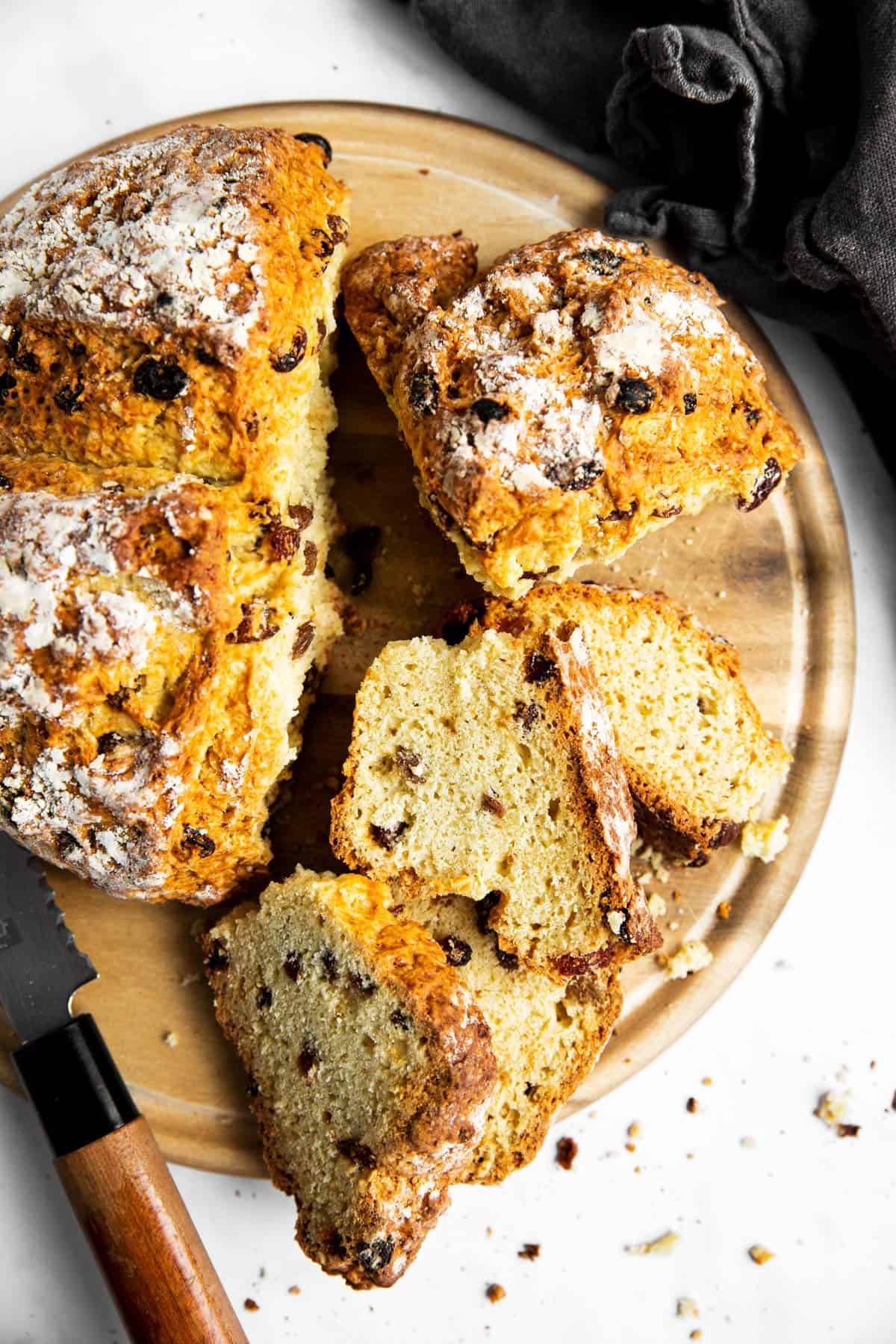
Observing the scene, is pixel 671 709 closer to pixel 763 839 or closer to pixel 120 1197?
pixel 763 839

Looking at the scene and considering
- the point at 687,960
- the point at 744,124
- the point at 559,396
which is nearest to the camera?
the point at 559,396

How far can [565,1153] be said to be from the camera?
3.02 meters

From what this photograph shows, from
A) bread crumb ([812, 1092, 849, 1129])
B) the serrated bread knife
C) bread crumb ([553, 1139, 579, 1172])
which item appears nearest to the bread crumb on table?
bread crumb ([812, 1092, 849, 1129])

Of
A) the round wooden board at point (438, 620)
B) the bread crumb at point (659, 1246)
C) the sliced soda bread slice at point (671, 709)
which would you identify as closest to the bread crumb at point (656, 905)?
the round wooden board at point (438, 620)

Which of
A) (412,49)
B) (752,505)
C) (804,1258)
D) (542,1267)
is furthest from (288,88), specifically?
(804,1258)

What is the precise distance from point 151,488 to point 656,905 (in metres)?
1.82

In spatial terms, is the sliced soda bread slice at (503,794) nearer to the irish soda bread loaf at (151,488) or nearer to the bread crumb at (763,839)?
the irish soda bread loaf at (151,488)

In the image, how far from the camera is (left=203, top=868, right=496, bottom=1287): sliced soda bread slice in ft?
8.08

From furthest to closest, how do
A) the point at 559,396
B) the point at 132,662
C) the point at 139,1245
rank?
the point at 139,1245, the point at 559,396, the point at 132,662

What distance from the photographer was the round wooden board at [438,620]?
293 centimetres

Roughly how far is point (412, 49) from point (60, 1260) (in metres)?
3.80

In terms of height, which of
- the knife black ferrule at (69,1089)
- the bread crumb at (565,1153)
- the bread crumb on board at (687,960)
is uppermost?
the knife black ferrule at (69,1089)

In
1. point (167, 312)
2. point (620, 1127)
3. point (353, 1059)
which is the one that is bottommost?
point (620, 1127)

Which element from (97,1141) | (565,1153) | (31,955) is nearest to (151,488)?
(31,955)
